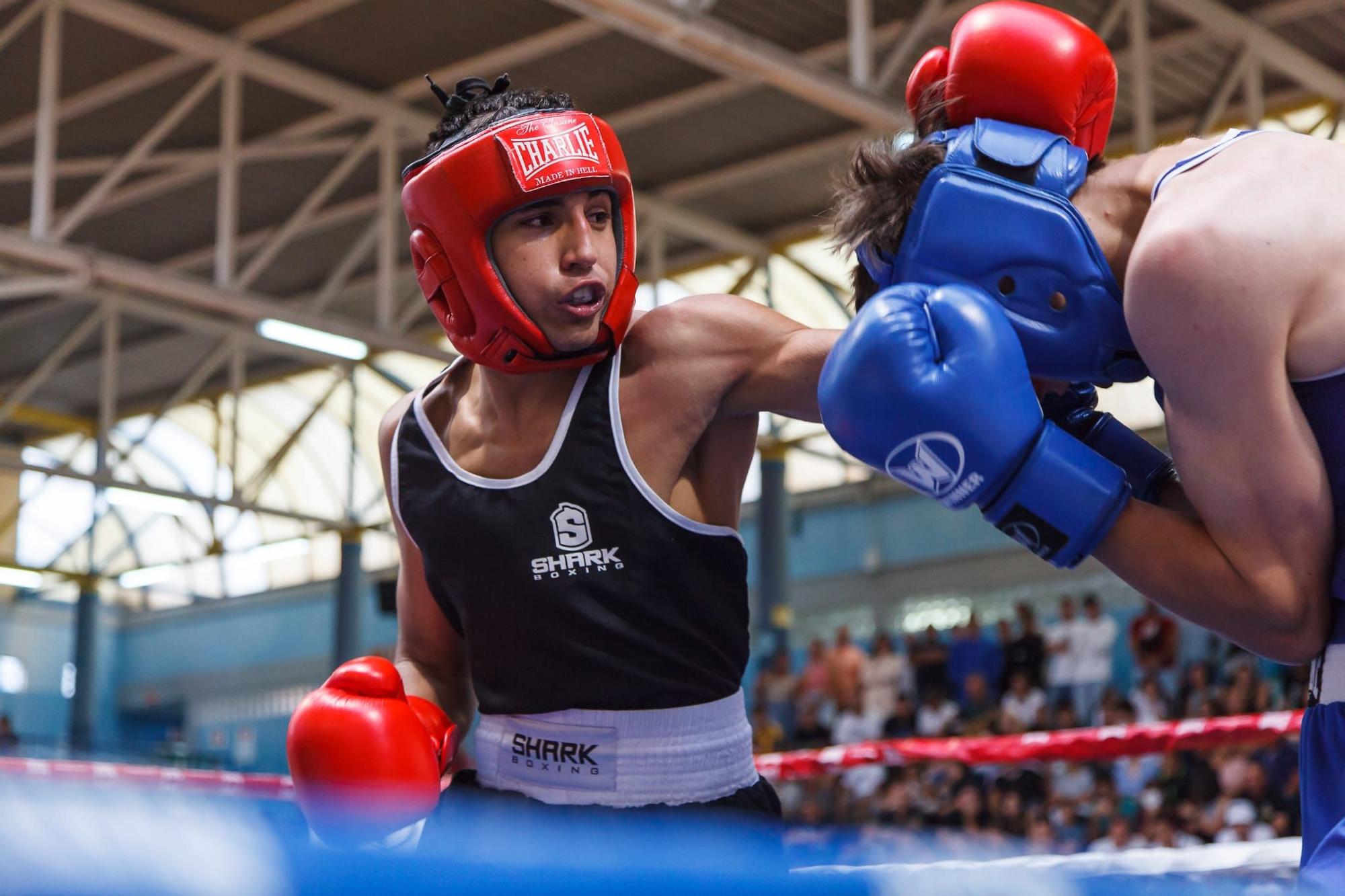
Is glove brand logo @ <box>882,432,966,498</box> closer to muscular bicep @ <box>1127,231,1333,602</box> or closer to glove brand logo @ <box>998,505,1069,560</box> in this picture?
glove brand logo @ <box>998,505,1069,560</box>

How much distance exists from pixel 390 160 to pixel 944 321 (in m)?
8.54

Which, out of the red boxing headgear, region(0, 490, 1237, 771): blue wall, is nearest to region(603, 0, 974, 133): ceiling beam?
region(0, 490, 1237, 771): blue wall

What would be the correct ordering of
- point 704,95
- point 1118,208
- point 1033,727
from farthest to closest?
point 704,95
point 1033,727
point 1118,208

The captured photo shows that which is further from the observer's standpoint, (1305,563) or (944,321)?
(944,321)

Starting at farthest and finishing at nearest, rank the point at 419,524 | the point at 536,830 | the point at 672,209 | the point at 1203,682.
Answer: the point at 672,209, the point at 1203,682, the point at 419,524, the point at 536,830

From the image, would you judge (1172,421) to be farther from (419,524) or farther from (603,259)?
(419,524)

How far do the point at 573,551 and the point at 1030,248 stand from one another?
27.0 inches

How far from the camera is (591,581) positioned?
1909 mm

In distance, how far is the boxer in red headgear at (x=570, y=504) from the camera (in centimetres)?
190

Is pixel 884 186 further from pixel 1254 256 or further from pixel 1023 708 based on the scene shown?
pixel 1023 708

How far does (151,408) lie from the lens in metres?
16.3

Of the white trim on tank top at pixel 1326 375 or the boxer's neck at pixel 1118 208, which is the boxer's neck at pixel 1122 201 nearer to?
the boxer's neck at pixel 1118 208

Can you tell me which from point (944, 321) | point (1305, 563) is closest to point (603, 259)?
point (944, 321)

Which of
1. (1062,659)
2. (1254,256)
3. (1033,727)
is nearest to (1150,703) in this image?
(1033,727)
